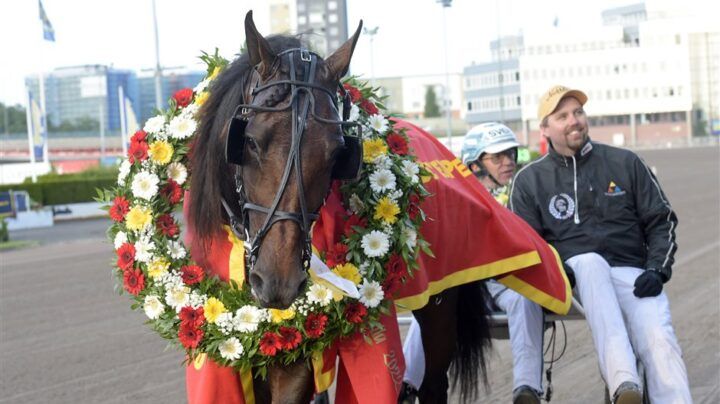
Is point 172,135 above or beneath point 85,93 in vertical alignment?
beneath

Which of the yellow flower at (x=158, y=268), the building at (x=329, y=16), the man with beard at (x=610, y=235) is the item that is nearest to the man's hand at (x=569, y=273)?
the man with beard at (x=610, y=235)

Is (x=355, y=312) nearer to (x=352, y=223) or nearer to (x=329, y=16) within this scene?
(x=352, y=223)

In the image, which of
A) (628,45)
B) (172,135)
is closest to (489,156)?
(172,135)

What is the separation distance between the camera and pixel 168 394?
18.6 ft

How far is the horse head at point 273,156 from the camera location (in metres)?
2.72

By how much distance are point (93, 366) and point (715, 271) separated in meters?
6.04

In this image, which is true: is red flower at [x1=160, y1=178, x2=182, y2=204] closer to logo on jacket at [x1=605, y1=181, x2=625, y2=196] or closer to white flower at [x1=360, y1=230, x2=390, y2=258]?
white flower at [x1=360, y1=230, x2=390, y2=258]

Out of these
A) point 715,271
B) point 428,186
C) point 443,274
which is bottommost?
point 715,271

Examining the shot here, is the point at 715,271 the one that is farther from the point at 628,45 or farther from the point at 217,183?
the point at 628,45

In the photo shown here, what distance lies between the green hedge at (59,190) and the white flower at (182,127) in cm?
2304

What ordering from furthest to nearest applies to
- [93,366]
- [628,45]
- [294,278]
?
[628,45] < [93,366] < [294,278]

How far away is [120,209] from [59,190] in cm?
2396

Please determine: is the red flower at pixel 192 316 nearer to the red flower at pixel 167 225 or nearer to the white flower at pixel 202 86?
the red flower at pixel 167 225

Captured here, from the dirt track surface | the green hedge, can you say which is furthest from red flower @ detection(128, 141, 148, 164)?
the green hedge
